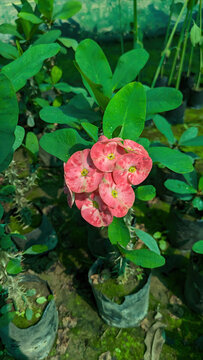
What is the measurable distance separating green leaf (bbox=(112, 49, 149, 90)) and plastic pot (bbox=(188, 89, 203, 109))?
189 cm

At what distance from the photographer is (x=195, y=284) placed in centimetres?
127

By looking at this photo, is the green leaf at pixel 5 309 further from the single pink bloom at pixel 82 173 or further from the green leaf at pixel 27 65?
the green leaf at pixel 27 65

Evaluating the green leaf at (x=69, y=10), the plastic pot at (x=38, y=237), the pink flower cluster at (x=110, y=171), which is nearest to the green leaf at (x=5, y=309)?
the plastic pot at (x=38, y=237)

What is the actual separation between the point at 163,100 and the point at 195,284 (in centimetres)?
85

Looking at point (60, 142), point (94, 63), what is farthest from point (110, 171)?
point (94, 63)

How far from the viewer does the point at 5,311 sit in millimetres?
1074

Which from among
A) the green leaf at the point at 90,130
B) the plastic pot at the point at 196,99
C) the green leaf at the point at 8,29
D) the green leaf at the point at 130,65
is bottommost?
the plastic pot at the point at 196,99

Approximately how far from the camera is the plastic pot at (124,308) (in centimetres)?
116

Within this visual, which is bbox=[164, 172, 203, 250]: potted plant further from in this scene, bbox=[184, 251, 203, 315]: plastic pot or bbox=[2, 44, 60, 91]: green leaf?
bbox=[2, 44, 60, 91]: green leaf

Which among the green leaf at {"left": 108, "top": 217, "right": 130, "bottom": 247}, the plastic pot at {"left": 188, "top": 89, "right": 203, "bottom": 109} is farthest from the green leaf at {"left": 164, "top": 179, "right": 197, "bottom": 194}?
the plastic pot at {"left": 188, "top": 89, "right": 203, "bottom": 109}

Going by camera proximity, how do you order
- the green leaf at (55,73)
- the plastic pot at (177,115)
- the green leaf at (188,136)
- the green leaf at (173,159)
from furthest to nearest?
the plastic pot at (177,115) → the green leaf at (55,73) → the green leaf at (188,136) → the green leaf at (173,159)

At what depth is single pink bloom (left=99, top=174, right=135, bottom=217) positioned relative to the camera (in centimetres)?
67

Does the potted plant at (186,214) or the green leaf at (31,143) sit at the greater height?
the green leaf at (31,143)

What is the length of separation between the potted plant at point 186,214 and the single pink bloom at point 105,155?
0.67m
